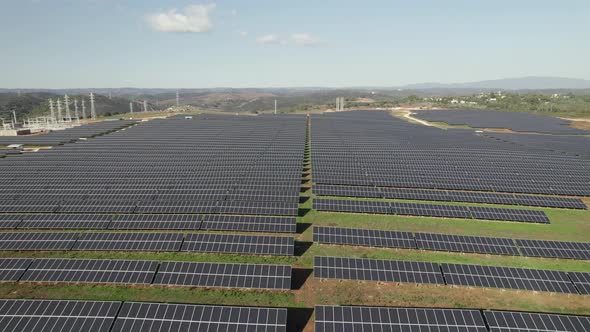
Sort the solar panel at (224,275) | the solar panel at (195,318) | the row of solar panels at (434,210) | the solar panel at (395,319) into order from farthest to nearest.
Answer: the row of solar panels at (434,210) → the solar panel at (224,275) → the solar panel at (395,319) → the solar panel at (195,318)

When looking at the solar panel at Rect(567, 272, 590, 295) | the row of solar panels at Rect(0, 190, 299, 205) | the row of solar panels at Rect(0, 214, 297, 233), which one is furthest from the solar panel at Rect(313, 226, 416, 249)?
the solar panel at Rect(567, 272, 590, 295)

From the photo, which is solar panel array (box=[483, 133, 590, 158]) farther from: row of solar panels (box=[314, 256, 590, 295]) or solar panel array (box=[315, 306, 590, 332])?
solar panel array (box=[315, 306, 590, 332])

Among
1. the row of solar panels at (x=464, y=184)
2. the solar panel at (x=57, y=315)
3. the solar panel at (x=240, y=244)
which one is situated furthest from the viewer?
the row of solar panels at (x=464, y=184)

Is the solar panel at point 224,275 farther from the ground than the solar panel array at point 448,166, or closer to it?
closer to it

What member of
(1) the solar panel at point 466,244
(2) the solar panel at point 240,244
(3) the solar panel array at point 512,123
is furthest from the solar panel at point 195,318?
(3) the solar panel array at point 512,123

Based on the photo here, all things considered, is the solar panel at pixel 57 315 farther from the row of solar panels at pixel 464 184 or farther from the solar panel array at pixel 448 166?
the solar panel array at pixel 448 166

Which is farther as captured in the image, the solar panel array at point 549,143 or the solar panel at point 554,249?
the solar panel array at point 549,143
